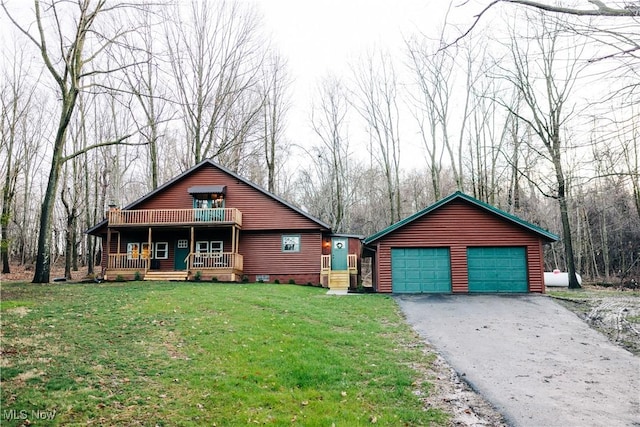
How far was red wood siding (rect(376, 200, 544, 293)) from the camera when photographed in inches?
739

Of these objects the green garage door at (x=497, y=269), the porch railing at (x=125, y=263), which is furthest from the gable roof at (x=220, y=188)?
the green garage door at (x=497, y=269)

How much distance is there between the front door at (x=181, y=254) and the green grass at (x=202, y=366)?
1167cm

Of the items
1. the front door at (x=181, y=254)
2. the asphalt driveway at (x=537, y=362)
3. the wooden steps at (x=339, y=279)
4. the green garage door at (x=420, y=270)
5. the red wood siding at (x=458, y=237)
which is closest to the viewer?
the asphalt driveway at (x=537, y=362)

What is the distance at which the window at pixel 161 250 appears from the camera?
24.0 metres

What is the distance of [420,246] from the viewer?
1930cm

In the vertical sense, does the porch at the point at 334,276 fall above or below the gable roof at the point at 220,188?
below

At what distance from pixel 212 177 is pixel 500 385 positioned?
2060 centimetres

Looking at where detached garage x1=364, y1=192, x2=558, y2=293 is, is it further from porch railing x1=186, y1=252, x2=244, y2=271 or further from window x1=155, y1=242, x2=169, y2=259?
window x1=155, y1=242, x2=169, y2=259

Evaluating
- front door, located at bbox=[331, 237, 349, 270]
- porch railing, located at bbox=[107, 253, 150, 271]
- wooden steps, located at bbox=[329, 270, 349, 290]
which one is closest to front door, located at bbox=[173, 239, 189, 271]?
porch railing, located at bbox=[107, 253, 150, 271]

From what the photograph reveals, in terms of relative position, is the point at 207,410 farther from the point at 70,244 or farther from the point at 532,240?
the point at 70,244

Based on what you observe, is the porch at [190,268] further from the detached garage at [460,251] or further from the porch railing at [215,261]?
the detached garage at [460,251]

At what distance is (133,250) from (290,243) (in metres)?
9.57

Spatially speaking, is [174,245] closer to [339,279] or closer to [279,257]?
[279,257]

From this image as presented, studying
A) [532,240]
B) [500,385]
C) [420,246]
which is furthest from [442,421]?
[532,240]
